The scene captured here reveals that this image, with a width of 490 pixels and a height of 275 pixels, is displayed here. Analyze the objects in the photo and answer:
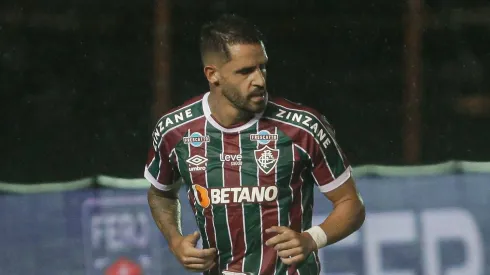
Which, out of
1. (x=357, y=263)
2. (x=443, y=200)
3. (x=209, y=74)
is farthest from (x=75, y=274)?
(x=209, y=74)

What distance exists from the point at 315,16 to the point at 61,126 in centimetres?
197

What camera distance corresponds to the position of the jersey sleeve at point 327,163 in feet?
14.0

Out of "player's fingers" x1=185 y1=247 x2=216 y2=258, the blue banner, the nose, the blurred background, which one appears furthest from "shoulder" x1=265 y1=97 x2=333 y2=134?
the blurred background

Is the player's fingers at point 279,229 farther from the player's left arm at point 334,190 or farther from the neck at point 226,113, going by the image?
the neck at point 226,113

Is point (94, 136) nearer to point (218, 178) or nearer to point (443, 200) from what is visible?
point (443, 200)

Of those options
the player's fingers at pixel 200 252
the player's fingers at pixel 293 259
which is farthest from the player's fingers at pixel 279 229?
the player's fingers at pixel 200 252

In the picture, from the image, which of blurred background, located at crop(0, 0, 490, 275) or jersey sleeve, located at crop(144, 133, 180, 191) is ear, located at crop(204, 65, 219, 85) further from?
blurred background, located at crop(0, 0, 490, 275)

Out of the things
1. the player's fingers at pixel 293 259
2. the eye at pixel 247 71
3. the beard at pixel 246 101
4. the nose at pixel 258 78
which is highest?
the eye at pixel 247 71

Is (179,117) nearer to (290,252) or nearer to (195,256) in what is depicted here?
(195,256)

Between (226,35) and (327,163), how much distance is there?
609 mm

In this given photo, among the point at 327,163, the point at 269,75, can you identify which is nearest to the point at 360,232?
the point at 269,75

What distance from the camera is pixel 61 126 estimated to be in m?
8.17

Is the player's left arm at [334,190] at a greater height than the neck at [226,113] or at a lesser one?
lesser

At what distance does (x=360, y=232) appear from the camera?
6594mm
